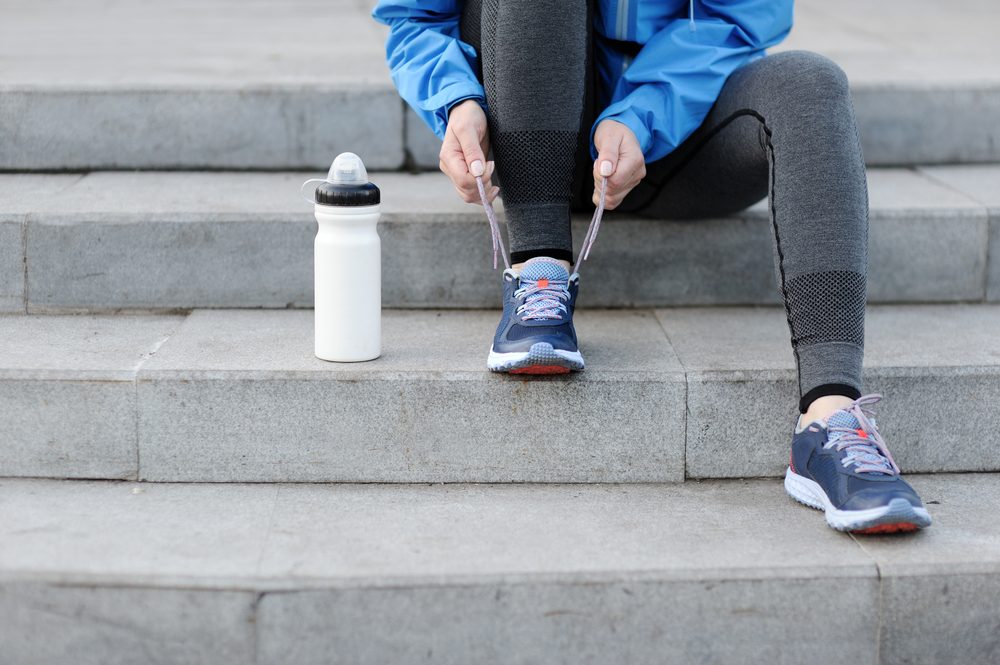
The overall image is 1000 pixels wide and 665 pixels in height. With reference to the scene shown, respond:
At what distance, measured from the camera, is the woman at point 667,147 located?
6.82 feet

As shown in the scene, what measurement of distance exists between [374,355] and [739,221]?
3.07ft

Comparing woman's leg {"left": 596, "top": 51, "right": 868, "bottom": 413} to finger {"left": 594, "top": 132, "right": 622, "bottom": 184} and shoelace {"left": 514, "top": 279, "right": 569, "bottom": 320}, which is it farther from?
shoelace {"left": 514, "top": 279, "right": 569, "bottom": 320}

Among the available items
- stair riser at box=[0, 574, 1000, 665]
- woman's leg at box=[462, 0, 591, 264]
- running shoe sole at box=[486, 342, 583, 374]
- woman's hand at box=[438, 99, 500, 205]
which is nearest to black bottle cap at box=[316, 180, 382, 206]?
woman's hand at box=[438, 99, 500, 205]

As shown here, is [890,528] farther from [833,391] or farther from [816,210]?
[816,210]

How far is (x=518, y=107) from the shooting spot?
7.19 feet

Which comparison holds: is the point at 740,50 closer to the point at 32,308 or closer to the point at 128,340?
the point at 128,340

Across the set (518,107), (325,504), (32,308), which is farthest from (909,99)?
(32,308)

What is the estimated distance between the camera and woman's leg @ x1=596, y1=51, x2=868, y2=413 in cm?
208

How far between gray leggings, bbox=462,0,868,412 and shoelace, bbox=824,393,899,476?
35 mm

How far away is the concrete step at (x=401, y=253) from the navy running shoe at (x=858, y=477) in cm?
69

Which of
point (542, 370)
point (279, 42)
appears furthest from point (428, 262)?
point (279, 42)

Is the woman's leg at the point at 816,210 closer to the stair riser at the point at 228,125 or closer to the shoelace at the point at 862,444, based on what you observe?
the shoelace at the point at 862,444

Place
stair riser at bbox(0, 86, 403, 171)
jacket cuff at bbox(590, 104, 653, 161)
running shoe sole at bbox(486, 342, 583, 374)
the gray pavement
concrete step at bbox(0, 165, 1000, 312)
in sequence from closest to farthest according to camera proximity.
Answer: running shoe sole at bbox(486, 342, 583, 374), jacket cuff at bbox(590, 104, 653, 161), concrete step at bbox(0, 165, 1000, 312), stair riser at bbox(0, 86, 403, 171), the gray pavement

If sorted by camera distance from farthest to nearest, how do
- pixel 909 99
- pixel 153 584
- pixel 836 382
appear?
pixel 909 99, pixel 836 382, pixel 153 584
